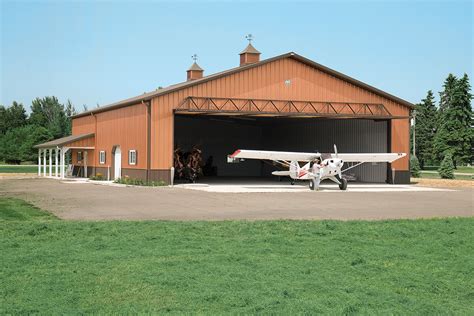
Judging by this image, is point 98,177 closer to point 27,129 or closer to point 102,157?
point 102,157

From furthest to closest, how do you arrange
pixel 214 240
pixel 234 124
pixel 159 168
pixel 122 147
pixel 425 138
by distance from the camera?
pixel 425 138 < pixel 234 124 < pixel 122 147 < pixel 159 168 < pixel 214 240

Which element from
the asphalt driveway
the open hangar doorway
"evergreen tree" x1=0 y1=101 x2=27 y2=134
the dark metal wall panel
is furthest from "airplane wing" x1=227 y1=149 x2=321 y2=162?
"evergreen tree" x1=0 y1=101 x2=27 y2=134

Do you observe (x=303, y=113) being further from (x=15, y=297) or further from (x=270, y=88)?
(x=15, y=297)

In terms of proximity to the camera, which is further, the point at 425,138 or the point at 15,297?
the point at 425,138

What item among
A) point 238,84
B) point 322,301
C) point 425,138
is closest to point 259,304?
point 322,301

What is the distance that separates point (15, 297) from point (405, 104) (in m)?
31.5

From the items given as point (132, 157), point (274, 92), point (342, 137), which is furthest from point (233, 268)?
point (342, 137)

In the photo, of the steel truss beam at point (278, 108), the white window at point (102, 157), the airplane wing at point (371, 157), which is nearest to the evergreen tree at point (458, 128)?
the steel truss beam at point (278, 108)

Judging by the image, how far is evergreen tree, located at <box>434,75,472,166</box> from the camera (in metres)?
64.0

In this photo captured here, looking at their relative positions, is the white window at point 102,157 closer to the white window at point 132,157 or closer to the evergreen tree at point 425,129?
the white window at point 132,157

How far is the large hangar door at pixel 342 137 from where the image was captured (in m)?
35.8

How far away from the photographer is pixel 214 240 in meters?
10.0

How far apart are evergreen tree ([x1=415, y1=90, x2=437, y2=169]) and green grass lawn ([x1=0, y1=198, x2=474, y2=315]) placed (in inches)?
2597

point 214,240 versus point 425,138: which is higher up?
point 425,138
